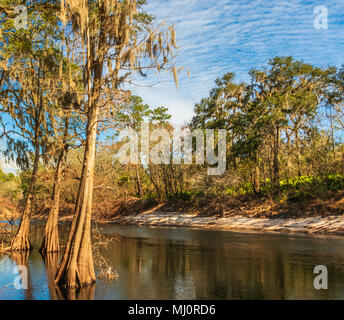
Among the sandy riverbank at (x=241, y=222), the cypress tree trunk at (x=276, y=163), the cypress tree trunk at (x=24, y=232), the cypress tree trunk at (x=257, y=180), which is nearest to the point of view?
the cypress tree trunk at (x=24, y=232)

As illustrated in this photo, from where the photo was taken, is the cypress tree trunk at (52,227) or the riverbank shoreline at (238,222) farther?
the riverbank shoreline at (238,222)

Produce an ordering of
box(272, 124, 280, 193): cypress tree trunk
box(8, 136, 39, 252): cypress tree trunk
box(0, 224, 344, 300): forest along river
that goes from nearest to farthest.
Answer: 1. box(0, 224, 344, 300): forest along river
2. box(8, 136, 39, 252): cypress tree trunk
3. box(272, 124, 280, 193): cypress tree trunk

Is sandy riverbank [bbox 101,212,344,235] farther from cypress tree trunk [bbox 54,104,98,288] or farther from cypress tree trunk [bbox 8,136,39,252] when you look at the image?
cypress tree trunk [bbox 54,104,98,288]

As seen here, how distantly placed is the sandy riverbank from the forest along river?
121 inches

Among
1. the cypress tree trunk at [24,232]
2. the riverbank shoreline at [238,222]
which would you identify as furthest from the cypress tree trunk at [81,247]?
the riverbank shoreline at [238,222]

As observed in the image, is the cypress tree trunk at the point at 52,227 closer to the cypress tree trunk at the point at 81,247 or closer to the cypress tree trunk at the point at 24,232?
the cypress tree trunk at the point at 24,232

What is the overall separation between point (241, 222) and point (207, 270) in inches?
634

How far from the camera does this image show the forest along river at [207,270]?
31.2 feet

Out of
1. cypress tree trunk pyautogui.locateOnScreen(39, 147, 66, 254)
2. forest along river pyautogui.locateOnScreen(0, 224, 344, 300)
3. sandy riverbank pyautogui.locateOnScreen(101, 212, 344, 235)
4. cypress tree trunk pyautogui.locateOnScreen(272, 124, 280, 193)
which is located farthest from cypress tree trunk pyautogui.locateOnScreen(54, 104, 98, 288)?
cypress tree trunk pyautogui.locateOnScreen(272, 124, 280, 193)

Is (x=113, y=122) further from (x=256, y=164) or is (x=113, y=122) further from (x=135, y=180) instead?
(x=135, y=180)

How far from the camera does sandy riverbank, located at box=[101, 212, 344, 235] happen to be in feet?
75.0

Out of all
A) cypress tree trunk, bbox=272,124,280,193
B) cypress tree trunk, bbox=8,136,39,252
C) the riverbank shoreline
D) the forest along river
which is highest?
cypress tree trunk, bbox=272,124,280,193

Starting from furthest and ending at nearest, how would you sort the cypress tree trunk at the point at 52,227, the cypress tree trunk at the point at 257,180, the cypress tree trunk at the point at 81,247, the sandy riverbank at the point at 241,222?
1. the cypress tree trunk at the point at 257,180
2. the sandy riverbank at the point at 241,222
3. the cypress tree trunk at the point at 52,227
4. the cypress tree trunk at the point at 81,247

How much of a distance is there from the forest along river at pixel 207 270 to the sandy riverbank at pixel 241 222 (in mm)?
3068
